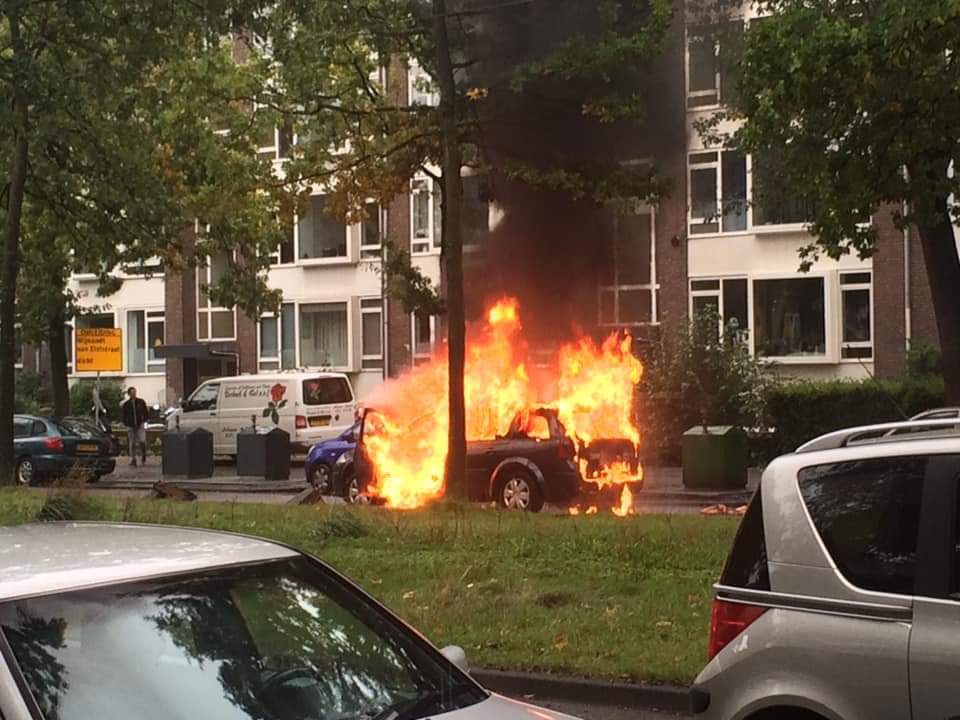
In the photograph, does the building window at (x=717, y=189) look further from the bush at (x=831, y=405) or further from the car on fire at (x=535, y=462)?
the car on fire at (x=535, y=462)

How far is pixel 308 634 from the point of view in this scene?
11.2 feet

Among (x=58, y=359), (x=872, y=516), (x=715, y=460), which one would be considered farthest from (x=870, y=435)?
(x=58, y=359)

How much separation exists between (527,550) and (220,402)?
61.8 ft

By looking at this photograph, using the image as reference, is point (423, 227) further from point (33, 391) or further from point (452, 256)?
point (452, 256)

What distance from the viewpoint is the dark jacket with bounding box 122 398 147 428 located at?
88.2 feet

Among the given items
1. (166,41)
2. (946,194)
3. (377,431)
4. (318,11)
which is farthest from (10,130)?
(946,194)

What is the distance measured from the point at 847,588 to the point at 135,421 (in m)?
25.0

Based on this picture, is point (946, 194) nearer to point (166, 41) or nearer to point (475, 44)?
point (475, 44)

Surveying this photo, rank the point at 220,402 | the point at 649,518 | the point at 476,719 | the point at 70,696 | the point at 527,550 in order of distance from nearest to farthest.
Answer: the point at 70,696 → the point at 476,719 → the point at 527,550 → the point at 649,518 → the point at 220,402

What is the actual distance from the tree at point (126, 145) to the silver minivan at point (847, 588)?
36.2 feet

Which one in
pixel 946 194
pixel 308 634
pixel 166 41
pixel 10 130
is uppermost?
pixel 166 41

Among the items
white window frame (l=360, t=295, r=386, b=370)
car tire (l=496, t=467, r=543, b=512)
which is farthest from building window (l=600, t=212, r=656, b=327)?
white window frame (l=360, t=295, r=386, b=370)

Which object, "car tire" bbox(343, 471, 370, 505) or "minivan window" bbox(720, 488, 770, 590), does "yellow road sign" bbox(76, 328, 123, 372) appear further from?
"minivan window" bbox(720, 488, 770, 590)

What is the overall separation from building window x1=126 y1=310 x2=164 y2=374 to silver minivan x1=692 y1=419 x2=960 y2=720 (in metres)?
37.0
